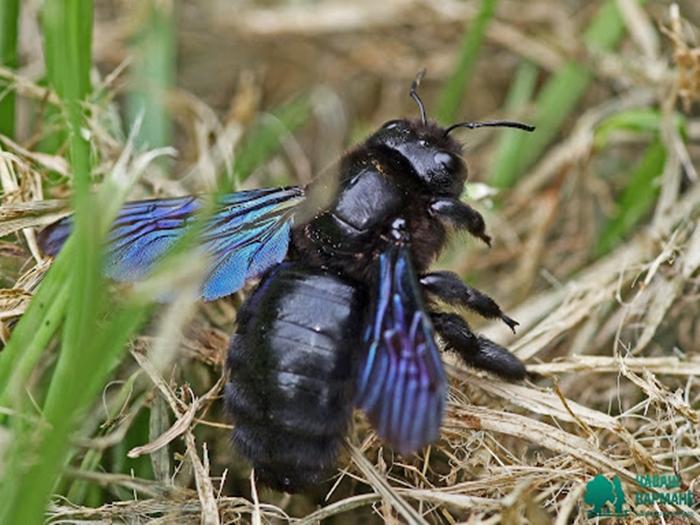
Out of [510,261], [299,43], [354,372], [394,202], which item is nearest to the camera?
[354,372]

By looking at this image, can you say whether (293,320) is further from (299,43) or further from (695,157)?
(299,43)

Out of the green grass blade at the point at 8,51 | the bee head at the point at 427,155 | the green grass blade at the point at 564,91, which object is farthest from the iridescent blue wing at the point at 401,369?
the green grass blade at the point at 564,91

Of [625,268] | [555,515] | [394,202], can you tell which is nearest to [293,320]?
[394,202]

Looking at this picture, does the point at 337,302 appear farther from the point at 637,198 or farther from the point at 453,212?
the point at 637,198

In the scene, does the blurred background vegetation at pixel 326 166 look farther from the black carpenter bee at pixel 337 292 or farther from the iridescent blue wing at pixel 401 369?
the iridescent blue wing at pixel 401 369

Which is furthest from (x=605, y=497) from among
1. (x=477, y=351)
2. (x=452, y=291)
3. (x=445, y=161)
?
(x=445, y=161)

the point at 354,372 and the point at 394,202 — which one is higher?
the point at 394,202

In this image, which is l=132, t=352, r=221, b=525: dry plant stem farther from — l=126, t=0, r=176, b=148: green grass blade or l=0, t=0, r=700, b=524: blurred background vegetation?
l=126, t=0, r=176, b=148: green grass blade
